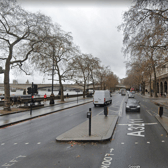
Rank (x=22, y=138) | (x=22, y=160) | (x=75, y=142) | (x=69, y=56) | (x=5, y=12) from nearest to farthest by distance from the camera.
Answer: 1. (x=22, y=160)
2. (x=75, y=142)
3. (x=22, y=138)
4. (x=5, y=12)
5. (x=69, y=56)

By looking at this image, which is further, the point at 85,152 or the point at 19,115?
the point at 19,115

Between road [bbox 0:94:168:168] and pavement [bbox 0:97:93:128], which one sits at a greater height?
road [bbox 0:94:168:168]

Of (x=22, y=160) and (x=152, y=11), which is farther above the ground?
(x=152, y=11)

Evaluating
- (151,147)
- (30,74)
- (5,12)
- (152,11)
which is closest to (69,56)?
(30,74)

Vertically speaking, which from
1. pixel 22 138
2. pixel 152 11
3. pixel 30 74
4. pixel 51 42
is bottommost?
pixel 22 138

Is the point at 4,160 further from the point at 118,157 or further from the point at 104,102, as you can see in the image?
the point at 104,102

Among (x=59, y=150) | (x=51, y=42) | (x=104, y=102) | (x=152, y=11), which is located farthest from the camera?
(x=104, y=102)

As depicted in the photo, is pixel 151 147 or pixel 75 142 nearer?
pixel 151 147

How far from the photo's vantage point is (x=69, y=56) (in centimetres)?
2917

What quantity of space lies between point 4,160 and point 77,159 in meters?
2.35

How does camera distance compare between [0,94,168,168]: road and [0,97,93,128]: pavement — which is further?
[0,97,93,128]: pavement

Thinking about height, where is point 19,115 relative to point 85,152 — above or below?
below

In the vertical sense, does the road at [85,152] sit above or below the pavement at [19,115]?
above

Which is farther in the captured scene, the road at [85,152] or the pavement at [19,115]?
the pavement at [19,115]
